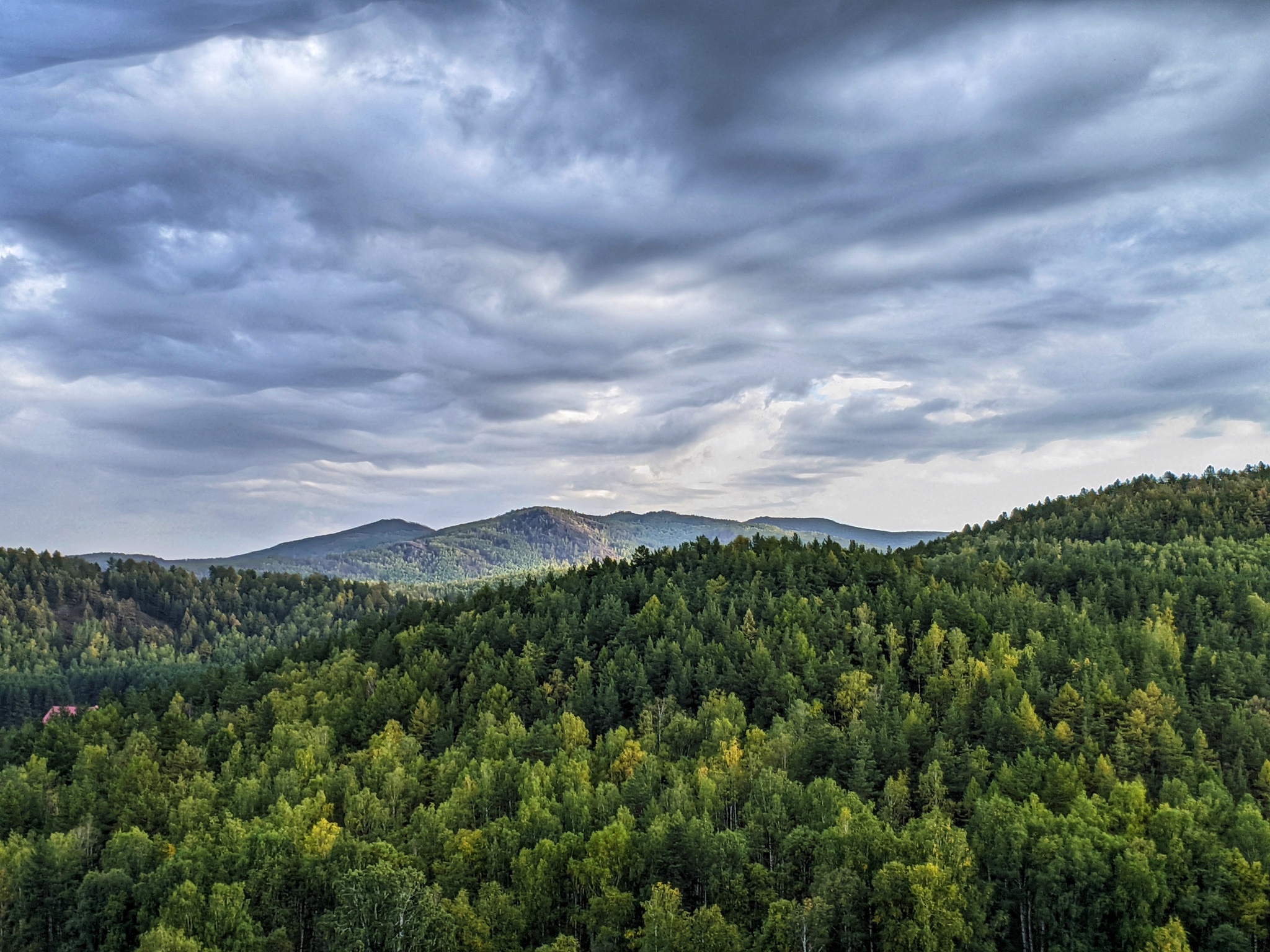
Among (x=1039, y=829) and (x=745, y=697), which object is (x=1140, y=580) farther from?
(x=1039, y=829)

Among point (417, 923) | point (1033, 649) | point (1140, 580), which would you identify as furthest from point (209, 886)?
point (1140, 580)

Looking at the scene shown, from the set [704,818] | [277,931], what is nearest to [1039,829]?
[704,818]

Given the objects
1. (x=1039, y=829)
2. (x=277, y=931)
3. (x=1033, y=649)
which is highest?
(x=1033, y=649)

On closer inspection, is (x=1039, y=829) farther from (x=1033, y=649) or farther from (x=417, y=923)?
(x=417, y=923)

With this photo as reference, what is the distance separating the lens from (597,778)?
408ft

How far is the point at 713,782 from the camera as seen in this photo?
366ft

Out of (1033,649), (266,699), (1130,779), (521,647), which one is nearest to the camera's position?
(1130,779)

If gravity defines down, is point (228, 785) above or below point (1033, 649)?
below

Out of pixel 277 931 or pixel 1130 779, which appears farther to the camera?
pixel 1130 779

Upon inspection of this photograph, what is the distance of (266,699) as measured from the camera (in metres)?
167

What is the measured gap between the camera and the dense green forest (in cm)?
8775

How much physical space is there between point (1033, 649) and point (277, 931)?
11782 centimetres

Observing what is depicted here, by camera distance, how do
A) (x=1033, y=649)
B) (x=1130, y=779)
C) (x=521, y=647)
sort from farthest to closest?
1. (x=521, y=647)
2. (x=1033, y=649)
3. (x=1130, y=779)

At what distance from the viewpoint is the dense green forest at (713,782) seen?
87750 millimetres
